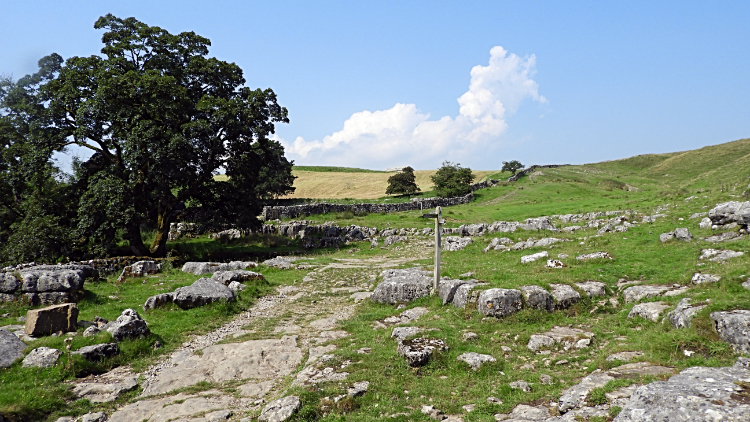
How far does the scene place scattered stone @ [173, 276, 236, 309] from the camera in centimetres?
1725

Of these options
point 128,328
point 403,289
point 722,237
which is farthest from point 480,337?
point 722,237

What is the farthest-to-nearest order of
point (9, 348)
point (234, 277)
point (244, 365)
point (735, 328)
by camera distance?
1. point (234, 277)
2. point (244, 365)
3. point (9, 348)
4. point (735, 328)

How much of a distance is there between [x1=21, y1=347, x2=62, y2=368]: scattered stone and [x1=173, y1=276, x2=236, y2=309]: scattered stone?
579 centimetres

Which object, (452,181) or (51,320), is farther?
(452,181)

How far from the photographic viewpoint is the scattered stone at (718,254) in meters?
15.7

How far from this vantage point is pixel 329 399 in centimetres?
865

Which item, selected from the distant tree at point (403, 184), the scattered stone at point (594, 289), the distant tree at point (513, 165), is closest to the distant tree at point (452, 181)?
the distant tree at point (403, 184)

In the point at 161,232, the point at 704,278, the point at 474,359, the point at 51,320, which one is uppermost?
the point at 161,232

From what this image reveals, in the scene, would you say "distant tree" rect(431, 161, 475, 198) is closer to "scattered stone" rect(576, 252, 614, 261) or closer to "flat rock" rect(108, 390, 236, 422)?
"scattered stone" rect(576, 252, 614, 261)

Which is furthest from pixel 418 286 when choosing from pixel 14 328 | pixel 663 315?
pixel 14 328

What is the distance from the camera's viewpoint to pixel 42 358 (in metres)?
11.1

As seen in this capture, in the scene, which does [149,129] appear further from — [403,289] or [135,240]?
[403,289]

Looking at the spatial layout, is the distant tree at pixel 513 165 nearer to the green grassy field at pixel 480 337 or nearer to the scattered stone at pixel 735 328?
the green grassy field at pixel 480 337

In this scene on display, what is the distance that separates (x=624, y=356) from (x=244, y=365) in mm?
10520
